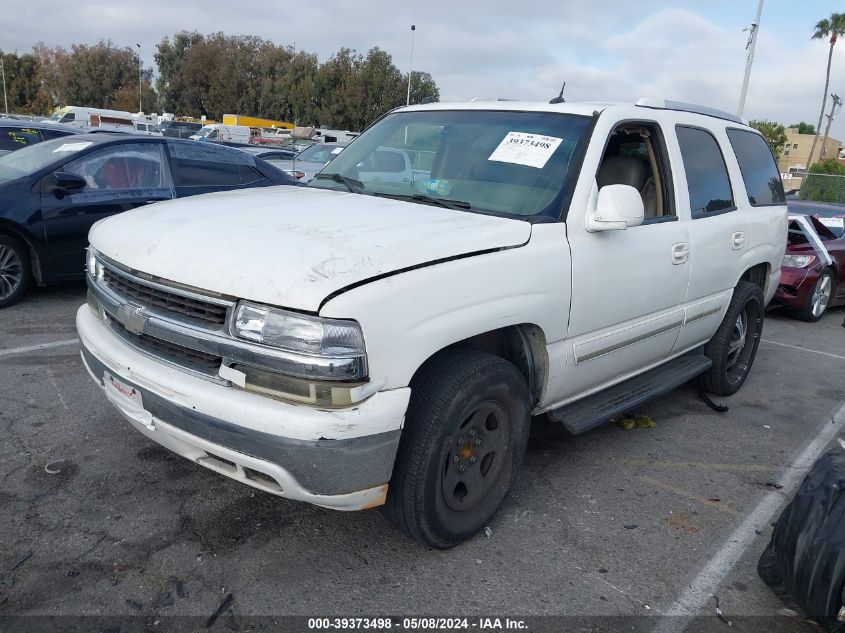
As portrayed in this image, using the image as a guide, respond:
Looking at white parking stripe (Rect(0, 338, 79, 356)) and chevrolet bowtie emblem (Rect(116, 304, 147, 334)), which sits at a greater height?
chevrolet bowtie emblem (Rect(116, 304, 147, 334))

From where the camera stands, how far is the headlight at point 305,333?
7.53 feet

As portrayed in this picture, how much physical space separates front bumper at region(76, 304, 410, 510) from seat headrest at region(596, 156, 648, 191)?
6.92 feet

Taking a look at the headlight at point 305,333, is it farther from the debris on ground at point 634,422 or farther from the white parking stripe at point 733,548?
the debris on ground at point 634,422

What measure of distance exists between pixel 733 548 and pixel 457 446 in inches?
57.3

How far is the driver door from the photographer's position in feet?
20.7

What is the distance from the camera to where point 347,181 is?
392 centimetres

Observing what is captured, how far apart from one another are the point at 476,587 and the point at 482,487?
45 centimetres

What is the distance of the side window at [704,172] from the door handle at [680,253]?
1.00ft

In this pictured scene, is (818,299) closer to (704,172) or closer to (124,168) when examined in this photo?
(704,172)

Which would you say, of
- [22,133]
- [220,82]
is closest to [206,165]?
[22,133]

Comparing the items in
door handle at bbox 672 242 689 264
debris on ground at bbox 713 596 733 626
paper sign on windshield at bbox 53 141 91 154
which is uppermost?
paper sign on windshield at bbox 53 141 91 154

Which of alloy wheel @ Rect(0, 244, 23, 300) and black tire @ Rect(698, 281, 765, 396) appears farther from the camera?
alloy wheel @ Rect(0, 244, 23, 300)

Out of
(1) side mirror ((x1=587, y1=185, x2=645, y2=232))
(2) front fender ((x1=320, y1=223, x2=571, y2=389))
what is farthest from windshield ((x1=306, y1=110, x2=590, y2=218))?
(2) front fender ((x1=320, y1=223, x2=571, y2=389))

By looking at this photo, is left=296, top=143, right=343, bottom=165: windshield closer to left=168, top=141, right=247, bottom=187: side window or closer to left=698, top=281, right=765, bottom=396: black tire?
left=168, top=141, right=247, bottom=187: side window
